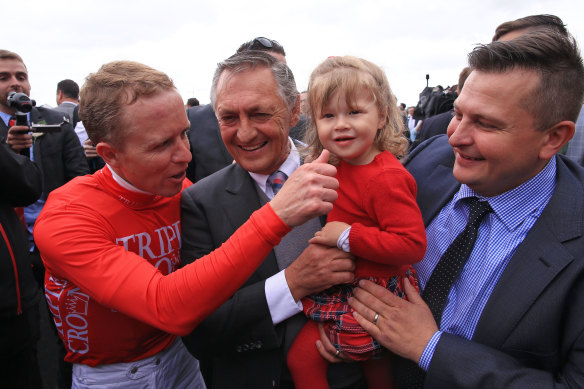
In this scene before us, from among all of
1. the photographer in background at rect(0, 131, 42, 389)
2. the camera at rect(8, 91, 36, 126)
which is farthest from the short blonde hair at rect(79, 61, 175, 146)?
the camera at rect(8, 91, 36, 126)

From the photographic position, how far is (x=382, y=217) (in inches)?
63.1

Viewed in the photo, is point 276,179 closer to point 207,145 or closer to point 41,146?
point 207,145

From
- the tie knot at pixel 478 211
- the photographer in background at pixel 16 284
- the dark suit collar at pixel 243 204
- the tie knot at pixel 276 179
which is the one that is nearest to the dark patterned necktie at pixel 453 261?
the tie knot at pixel 478 211

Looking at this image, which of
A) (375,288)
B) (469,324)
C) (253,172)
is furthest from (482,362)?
(253,172)

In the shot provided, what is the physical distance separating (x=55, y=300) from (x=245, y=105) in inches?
52.9

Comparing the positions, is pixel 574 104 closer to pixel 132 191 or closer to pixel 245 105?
pixel 245 105

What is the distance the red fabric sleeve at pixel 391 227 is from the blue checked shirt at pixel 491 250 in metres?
0.31

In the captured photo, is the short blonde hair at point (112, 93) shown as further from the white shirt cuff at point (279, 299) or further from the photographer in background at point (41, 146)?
the photographer in background at point (41, 146)

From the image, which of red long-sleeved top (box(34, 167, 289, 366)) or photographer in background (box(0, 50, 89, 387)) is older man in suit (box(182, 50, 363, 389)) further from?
photographer in background (box(0, 50, 89, 387))

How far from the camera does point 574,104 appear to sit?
1.63 meters

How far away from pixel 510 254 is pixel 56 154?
4.20m

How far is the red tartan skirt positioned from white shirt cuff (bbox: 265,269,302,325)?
9cm

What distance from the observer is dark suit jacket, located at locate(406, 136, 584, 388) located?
1379 mm

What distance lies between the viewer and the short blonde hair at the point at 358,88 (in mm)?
1707
